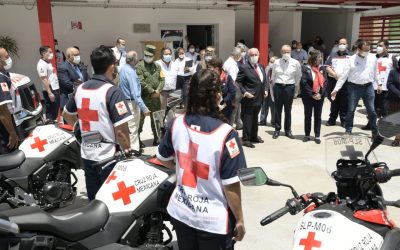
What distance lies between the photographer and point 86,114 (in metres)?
3.35

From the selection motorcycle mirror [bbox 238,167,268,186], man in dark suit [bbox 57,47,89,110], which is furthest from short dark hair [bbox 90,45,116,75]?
man in dark suit [bbox 57,47,89,110]

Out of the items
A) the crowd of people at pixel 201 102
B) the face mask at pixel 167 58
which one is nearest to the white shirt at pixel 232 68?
the crowd of people at pixel 201 102

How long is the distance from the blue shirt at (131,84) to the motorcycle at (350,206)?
442 cm

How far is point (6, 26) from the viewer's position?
1157 cm

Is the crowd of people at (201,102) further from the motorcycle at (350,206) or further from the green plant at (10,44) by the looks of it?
the green plant at (10,44)

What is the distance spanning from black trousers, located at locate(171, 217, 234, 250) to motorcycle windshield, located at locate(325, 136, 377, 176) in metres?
0.74

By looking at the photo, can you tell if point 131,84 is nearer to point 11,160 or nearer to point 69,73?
point 69,73

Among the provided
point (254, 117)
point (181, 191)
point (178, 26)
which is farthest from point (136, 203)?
point (178, 26)

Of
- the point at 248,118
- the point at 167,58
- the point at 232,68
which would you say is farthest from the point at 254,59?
the point at 167,58

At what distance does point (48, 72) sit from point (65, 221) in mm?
6214

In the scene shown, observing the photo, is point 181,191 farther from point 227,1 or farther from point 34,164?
point 227,1

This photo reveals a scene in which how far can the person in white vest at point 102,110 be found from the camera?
327 centimetres

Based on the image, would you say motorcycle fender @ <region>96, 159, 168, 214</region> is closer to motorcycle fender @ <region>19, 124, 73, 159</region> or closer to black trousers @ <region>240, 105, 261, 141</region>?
motorcycle fender @ <region>19, 124, 73, 159</region>

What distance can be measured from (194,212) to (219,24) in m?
13.5
